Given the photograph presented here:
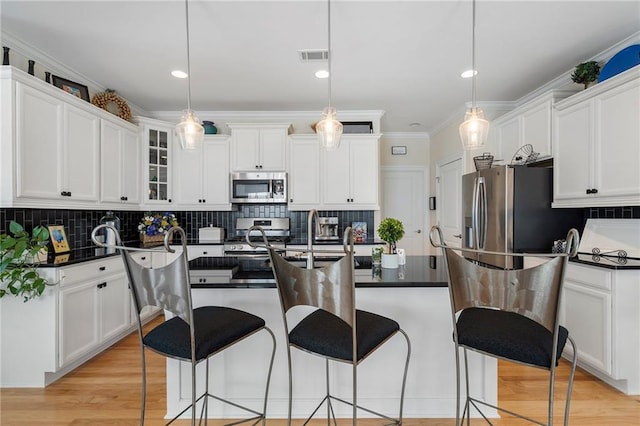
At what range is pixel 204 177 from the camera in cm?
424

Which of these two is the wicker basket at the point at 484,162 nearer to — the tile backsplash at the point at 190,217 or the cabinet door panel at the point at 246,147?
the tile backsplash at the point at 190,217

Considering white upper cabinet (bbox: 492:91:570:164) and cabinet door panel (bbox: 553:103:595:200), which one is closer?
cabinet door panel (bbox: 553:103:595:200)

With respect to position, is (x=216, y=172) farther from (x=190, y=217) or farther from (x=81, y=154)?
(x=81, y=154)

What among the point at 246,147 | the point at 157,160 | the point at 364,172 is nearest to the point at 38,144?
the point at 157,160

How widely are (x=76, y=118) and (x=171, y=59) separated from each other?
39.1 inches

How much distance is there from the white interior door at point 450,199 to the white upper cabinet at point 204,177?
3141 millimetres

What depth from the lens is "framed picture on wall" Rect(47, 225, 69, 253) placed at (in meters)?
2.82

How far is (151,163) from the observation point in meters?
4.04

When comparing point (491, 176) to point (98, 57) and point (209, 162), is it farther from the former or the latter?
point (98, 57)

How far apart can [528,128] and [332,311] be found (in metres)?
3.13

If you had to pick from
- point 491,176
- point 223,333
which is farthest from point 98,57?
point 491,176

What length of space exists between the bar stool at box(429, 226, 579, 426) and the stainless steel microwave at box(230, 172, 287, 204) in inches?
120

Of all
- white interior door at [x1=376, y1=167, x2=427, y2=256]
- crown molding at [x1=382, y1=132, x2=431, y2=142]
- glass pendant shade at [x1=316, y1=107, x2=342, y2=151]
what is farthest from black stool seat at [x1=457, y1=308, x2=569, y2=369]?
crown molding at [x1=382, y1=132, x2=431, y2=142]

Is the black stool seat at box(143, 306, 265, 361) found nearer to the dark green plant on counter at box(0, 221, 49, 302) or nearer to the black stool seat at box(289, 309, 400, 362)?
the black stool seat at box(289, 309, 400, 362)
